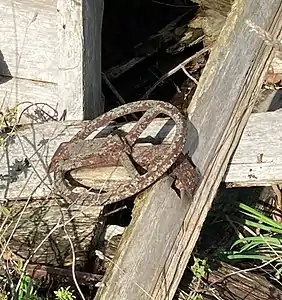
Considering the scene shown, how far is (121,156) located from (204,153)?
0.31m

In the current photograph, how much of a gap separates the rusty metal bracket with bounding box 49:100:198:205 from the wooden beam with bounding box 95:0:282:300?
78 millimetres

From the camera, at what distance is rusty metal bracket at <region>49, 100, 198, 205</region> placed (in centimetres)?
270

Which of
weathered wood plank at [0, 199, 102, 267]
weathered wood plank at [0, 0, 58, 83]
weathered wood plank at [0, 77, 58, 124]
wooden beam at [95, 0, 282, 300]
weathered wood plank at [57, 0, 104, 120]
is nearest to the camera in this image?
wooden beam at [95, 0, 282, 300]

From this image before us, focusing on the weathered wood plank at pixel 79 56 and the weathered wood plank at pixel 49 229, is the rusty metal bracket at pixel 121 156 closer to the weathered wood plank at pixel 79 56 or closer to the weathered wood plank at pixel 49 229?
the weathered wood plank at pixel 49 229

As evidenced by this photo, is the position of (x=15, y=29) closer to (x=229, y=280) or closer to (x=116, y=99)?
(x=116, y=99)

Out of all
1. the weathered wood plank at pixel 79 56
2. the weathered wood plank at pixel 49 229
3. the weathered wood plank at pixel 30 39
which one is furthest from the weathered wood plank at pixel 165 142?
the weathered wood plank at pixel 30 39

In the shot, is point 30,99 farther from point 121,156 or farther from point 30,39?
point 121,156

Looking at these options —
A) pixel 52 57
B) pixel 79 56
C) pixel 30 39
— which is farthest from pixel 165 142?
pixel 30 39

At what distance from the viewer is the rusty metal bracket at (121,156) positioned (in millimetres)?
2701

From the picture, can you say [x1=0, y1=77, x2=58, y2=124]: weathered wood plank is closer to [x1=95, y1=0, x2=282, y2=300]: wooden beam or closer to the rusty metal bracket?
the rusty metal bracket

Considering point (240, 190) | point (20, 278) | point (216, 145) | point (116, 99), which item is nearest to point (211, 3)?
point (116, 99)

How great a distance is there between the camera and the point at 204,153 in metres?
2.92

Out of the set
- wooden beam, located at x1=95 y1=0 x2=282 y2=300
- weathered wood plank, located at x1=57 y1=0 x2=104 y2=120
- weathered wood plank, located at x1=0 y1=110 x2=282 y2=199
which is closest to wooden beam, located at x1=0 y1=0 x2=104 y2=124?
weathered wood plank, located at x1=57 y1=0 x2=104 y2=120

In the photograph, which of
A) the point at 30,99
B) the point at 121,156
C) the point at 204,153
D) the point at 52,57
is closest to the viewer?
the point at 121,156
